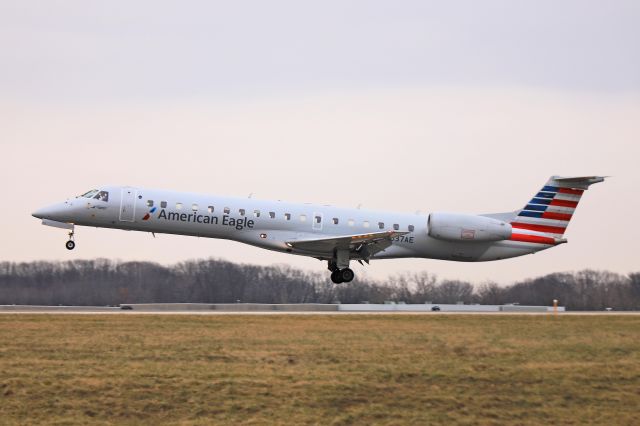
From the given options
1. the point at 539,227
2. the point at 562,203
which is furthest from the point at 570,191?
the point at 539,227

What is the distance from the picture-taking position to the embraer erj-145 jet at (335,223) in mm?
38688

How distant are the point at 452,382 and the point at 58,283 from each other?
40.7 meters

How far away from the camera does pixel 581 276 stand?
6375 cm

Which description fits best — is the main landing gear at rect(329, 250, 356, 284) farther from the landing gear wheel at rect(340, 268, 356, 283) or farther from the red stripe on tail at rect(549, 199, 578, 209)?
the red stripe on tail at rect(549, 199, 578, 209)

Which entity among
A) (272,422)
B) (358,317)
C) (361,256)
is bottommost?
(272,422)

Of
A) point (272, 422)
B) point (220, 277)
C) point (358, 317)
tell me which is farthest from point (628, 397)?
point (220, 277)

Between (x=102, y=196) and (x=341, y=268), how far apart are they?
378 inches

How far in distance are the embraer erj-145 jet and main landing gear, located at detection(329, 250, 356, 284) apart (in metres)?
0.04

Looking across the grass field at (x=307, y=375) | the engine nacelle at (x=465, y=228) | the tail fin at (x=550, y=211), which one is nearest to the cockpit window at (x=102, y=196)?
the grass field at (x=307, y=375)

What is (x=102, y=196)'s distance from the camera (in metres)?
38.7

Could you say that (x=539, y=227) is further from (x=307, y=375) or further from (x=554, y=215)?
(x=307, y=375)

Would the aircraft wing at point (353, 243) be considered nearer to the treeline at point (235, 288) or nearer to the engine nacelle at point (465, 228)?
the engine nacelle at point (465, 228)

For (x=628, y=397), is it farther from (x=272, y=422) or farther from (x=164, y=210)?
(x=164, y=210)

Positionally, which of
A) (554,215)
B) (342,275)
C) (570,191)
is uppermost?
(570,191)
